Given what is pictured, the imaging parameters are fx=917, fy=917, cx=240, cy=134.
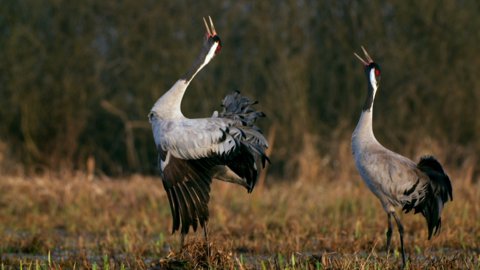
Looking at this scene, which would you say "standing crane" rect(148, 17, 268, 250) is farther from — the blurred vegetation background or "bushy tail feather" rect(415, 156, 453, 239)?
the blurred vegetation background

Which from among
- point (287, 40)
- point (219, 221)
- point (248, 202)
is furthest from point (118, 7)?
point (219, 221)

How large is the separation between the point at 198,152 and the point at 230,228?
189 cm

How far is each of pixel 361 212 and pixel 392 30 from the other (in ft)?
14.0

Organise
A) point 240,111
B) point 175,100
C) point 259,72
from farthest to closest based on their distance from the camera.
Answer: point 259,72 < point 240,111 < point 175,100

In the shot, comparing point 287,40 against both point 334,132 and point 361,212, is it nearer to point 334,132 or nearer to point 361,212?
point 334,132

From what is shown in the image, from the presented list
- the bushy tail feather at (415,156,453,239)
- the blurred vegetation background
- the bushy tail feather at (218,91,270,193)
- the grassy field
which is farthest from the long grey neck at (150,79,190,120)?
the blurred vegetation background

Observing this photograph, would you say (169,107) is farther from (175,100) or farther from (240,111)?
(240,111)

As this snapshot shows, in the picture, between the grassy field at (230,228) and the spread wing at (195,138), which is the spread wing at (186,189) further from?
the grassy field at (230,228)

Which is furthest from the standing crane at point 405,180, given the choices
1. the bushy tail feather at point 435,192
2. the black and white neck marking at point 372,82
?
the black and white neck marking at point 372,82

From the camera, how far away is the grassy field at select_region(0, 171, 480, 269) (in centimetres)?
575

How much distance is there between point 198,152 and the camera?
6.11 metres

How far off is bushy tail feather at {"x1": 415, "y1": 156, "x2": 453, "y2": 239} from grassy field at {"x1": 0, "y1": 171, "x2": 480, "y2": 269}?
0.27 m

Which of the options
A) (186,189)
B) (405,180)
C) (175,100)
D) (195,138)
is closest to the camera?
(186,189)

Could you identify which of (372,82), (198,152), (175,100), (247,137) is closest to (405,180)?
(372,82)
